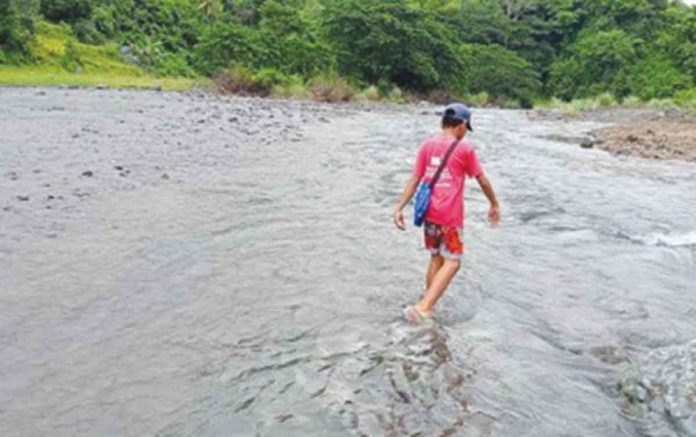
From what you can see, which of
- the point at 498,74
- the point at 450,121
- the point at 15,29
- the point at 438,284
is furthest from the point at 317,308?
the point at 498,74

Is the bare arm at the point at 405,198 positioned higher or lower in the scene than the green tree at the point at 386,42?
higher

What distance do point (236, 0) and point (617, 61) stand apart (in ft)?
146

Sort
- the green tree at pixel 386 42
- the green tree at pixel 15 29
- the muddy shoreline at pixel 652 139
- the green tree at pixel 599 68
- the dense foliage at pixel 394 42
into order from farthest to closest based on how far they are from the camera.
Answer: the green tree at pixel 599 68 < the green tree at pixel 386 42 < the dense foliage at pixel 394 42 < the green tree at pixel 15 29 < the muddy shoreline at pixel 652 139

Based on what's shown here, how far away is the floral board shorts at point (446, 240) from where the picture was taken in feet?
18.6

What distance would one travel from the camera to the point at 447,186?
561 centimetres

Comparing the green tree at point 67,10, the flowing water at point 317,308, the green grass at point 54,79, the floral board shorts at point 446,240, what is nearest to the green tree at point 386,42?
the green grass at point 54,79

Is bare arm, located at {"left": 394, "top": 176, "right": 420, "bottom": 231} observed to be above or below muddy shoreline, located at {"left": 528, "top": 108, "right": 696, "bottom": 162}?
above

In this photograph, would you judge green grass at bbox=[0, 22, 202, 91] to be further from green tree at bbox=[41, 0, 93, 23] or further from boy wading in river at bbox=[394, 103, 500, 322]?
boy wading in river at bbox=[394, 103, 500, 322]

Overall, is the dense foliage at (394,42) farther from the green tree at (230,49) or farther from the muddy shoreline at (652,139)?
the muddy shoreline at (652,139)

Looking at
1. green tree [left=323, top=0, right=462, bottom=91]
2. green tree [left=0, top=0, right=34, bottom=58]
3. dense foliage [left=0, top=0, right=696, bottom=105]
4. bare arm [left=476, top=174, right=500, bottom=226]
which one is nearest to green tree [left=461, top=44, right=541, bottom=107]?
dense foliage [left=0, top=0, right=696, bottom=105]

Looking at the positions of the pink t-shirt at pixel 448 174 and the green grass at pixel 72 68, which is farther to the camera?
the green grass at pixel 72 68

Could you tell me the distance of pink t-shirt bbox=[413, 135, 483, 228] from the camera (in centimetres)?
556

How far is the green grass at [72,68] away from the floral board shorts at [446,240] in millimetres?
36142

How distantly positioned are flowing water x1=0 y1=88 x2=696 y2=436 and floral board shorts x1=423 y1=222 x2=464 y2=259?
61cm
